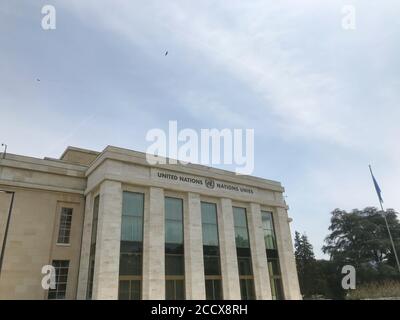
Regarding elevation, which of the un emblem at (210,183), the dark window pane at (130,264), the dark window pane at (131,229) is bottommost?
the dark window pane at (130,264)

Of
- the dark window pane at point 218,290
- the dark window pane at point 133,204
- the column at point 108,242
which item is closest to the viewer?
the column at point 108,242

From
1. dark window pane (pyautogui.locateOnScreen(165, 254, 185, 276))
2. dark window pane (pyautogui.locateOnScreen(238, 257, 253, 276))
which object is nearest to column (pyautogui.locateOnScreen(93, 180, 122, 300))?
dark window pane (pyautogui.locateOnScreen(165, 254, 185, 276))

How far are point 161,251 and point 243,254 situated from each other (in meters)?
8.75

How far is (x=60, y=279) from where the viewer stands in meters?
23.2

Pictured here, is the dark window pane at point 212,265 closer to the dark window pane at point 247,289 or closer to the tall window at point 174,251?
the tall window at point 174,251

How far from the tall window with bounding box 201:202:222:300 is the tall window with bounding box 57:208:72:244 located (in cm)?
1125

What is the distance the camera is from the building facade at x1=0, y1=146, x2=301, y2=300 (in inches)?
851

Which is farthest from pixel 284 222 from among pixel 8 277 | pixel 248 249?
pixel 8 277

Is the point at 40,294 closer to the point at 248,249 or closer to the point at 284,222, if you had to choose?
the point at 248,249

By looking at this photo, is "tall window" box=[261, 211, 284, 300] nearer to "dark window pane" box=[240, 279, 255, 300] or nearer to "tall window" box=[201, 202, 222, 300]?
"dark window pane" box=[240, 279, 255, 300]

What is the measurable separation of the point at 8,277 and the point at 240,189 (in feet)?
67.2

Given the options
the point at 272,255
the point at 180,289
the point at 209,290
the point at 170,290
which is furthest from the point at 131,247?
the point at 272,255

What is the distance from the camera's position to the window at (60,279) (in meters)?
22.6

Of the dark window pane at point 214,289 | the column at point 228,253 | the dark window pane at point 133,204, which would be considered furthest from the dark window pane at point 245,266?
the dark window pane at point 133,204
